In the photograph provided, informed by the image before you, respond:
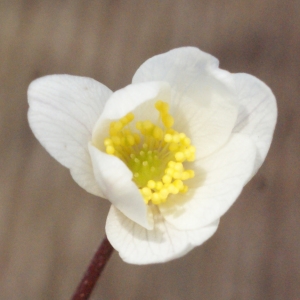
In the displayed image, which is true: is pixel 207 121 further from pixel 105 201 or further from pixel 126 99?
pixel 105 201

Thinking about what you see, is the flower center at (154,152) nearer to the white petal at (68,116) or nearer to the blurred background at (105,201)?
the white petal at (68,116)

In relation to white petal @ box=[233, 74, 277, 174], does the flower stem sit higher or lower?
lower

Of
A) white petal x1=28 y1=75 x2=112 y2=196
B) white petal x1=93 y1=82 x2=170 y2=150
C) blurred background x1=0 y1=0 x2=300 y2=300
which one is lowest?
blurred background x1=0 y1=0 x2=300 y2=300

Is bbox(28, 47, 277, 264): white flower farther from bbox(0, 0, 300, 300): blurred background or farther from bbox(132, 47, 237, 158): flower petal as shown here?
bbox(0, 0, 300, 300): blurred background

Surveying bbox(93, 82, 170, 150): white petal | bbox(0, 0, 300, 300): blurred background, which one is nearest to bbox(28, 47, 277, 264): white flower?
bbox(93, 82, 170, 150): white petal

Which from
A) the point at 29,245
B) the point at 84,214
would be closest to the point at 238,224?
the point at 84,214

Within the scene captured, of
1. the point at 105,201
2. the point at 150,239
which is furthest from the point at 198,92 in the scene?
the point at 105,201

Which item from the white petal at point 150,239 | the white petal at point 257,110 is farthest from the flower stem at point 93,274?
the white petal at point 257,110
